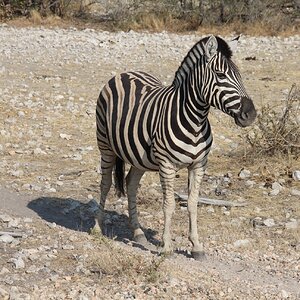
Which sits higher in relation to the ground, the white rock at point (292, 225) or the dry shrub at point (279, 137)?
the dry shrub at point (279, 137)

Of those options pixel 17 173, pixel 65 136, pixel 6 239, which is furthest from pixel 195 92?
pixel 65 136

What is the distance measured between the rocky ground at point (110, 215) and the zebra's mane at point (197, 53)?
1504 millimetres

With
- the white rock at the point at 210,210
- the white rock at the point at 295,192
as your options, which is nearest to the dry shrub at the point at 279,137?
the white rock at the point at 295,192

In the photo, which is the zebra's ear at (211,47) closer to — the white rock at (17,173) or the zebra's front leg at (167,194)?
the zebra's front leg at (167,194)

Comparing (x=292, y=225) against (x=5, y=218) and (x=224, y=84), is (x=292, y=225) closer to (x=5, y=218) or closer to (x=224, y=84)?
(x=224, y=84)

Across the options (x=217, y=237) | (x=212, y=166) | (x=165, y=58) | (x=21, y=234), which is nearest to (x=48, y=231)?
(x=21, y=234)

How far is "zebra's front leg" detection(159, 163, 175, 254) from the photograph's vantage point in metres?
6.50

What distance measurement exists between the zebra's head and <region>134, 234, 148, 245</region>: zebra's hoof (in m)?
1.51

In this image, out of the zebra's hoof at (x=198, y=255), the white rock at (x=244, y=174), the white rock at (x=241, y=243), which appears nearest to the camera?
the zebra's hoof at (x=198, y=255)

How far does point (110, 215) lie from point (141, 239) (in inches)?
37.0

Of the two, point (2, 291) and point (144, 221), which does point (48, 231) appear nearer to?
point (144, 221)

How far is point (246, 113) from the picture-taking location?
6.20 m

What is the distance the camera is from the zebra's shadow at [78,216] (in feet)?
24.8

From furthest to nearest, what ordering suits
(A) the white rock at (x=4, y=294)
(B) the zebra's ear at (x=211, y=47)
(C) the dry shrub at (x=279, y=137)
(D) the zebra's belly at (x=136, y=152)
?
(C) the dry shrub at (x=279, y=137) < (D) the zebra's belly at (x=136, y=152) < (B) the zebra's ear at (x=211, y=47) < (A) the white rock at (x=4, y=294)
